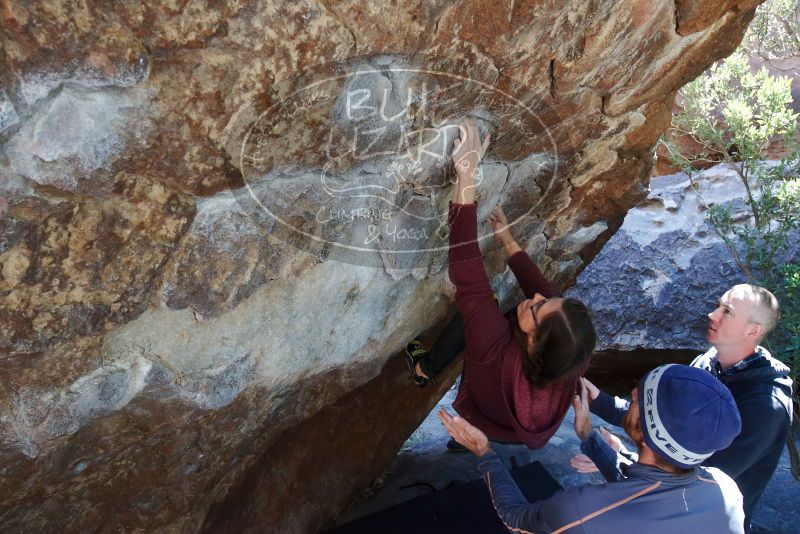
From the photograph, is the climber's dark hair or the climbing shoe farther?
the climbing shoe

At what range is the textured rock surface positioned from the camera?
4.76 m

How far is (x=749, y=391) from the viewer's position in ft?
7.72

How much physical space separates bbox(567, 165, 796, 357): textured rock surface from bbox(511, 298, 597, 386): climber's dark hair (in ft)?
10.4

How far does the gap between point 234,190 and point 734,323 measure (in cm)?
186

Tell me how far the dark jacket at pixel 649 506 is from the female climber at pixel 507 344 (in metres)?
0.33

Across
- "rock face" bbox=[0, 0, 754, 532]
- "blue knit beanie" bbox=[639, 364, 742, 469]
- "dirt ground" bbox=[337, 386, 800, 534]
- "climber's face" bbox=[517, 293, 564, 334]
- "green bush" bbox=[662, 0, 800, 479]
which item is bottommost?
"dirt ground" bbox=[337, 386, 800, 534]

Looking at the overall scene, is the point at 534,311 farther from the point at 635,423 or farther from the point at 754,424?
the point at 754,424

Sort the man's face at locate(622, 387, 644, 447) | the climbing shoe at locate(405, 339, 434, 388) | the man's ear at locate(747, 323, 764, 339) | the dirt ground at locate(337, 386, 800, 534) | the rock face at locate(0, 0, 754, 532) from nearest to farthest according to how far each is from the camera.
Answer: the rock face at locate(0, 0, 754, 532), the man's face at locate(622, 387, 644, 447), the man's ear at locate(747, 323, 764, 339), the climbing shoe at locate(405, 339, 434, 388), the dirt ground at locate(337, 386, 800, 534)

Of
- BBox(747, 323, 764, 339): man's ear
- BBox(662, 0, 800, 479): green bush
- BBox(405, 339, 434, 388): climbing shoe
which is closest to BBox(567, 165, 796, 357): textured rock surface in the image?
BBox(662, 0, 800, 479): green bush

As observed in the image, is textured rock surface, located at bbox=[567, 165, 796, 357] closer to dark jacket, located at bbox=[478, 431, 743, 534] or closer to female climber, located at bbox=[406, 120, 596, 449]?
female climber, located at bbox=[406, 120, 596, 449]

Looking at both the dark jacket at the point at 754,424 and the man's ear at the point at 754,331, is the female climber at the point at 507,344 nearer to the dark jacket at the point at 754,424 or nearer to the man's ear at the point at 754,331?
the dark jacket at the point at 754,424

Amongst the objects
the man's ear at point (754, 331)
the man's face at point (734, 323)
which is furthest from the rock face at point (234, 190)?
the man's ear at point (754, 331)

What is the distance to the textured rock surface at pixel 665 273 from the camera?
476 centimetres

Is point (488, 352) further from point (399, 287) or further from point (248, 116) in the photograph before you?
point (248, 116)
